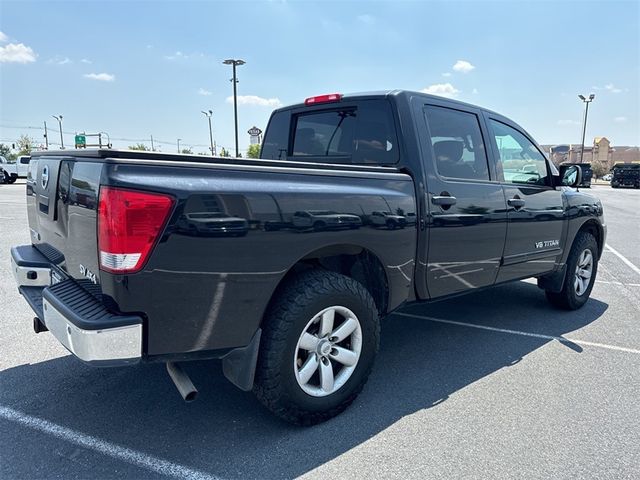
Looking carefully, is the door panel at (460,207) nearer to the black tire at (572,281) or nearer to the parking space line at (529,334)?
the parking space line at (529,334)

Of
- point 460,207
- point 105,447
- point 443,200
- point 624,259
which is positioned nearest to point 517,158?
point 460,207

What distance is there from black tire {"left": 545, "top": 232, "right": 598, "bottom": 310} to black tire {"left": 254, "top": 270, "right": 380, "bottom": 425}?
10.3ft

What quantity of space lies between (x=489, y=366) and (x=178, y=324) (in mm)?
2550

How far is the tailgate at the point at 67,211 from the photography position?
7.23 feet

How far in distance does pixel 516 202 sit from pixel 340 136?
1613 mm

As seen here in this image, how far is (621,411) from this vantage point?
3.02 metres

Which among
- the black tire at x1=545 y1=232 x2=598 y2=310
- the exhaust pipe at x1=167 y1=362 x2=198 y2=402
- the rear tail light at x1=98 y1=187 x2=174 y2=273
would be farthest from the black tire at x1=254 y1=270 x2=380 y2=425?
the black tire at x1=545 y1=232 x2=598 y2=310

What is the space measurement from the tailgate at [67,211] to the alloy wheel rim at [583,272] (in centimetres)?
484

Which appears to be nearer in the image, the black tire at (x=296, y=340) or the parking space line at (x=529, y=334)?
the black tire at (x=296, y=340)

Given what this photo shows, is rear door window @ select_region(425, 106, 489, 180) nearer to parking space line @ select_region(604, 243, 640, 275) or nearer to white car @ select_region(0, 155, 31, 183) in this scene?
parking space line @ select_region(604, 243, 640, 275)

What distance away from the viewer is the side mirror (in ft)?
15.1

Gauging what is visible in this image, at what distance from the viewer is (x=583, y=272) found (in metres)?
5.25

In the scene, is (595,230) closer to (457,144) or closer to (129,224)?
(457,144)

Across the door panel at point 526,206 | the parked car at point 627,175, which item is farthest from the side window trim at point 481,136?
the parked car at point 627,175
